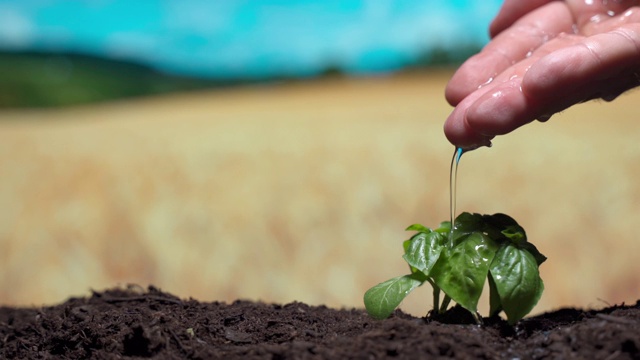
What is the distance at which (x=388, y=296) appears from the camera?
83 centimetres

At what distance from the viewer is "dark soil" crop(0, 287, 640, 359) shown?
71cm

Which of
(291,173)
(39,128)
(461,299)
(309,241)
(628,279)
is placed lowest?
(461,299)

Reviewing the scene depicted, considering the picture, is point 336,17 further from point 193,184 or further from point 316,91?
point 193,184

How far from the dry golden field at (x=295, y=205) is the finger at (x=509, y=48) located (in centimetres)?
118

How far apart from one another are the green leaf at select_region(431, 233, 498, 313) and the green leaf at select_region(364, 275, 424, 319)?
31 mm

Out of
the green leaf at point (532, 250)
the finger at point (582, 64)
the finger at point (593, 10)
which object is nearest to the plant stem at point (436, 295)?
the green leaf at point (532, 250)

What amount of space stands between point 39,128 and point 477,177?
1804mm

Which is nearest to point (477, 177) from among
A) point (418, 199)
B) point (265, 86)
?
point (418, 199)

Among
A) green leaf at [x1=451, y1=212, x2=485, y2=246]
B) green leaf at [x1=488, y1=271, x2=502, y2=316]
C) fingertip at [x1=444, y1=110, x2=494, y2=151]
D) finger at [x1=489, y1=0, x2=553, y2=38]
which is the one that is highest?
finger at [x1=489, y1=0, x2=553, y2=38]

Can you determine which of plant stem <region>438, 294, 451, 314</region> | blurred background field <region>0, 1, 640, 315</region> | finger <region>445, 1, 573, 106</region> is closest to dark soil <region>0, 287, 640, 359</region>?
plant stem <region>438, 294, 451, 314</region>

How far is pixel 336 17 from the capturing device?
11.6 ft

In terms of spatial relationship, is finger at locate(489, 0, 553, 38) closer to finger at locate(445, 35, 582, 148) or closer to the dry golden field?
finger at locate(445, 35, 582, 148)

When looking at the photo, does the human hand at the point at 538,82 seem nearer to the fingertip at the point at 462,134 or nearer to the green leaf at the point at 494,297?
the fingertip at the point at 462,134

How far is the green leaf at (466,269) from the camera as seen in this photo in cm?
79
